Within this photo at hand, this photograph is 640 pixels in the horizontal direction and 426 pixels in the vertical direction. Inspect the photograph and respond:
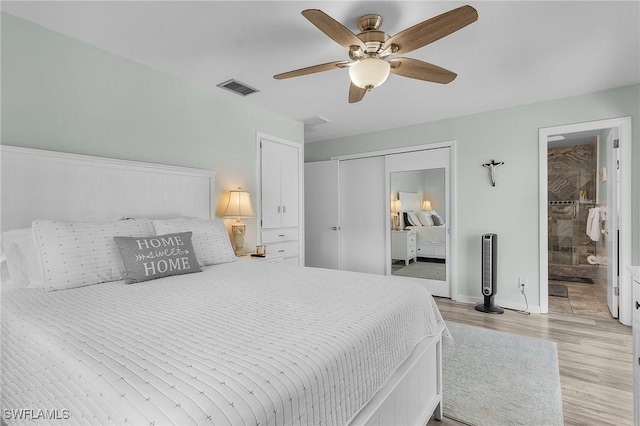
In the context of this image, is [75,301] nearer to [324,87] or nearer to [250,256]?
[250,256]

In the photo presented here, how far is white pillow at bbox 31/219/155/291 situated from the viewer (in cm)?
170

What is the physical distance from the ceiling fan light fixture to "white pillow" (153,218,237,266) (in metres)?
1.60

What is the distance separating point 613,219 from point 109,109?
4.91m

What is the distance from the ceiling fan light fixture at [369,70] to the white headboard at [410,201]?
273 cm

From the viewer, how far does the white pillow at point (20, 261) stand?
5.86ft

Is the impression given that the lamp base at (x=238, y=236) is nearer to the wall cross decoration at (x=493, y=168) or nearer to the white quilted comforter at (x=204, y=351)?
the white quilted comforter at (x=204, y=351)

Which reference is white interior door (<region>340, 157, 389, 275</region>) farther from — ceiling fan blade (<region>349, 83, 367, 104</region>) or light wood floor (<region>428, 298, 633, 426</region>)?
ceiling fan blade (<region>349, 83, 367, 104</region>)

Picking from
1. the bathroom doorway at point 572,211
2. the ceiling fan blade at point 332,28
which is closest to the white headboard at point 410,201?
the bathroom doorway at point 572,211

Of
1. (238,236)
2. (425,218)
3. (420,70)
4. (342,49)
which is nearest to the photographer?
(420,70)

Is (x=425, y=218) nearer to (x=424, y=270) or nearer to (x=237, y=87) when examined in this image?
(x=424, y=270)

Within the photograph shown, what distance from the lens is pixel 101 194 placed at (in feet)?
7.79

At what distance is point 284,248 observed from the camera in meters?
4.17

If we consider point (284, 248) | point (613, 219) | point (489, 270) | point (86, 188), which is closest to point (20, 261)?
point (86, 188)

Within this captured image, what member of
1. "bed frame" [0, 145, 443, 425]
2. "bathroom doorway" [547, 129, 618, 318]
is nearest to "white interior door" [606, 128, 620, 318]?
"bathroom doorway" [547, 129, 618, 318]
